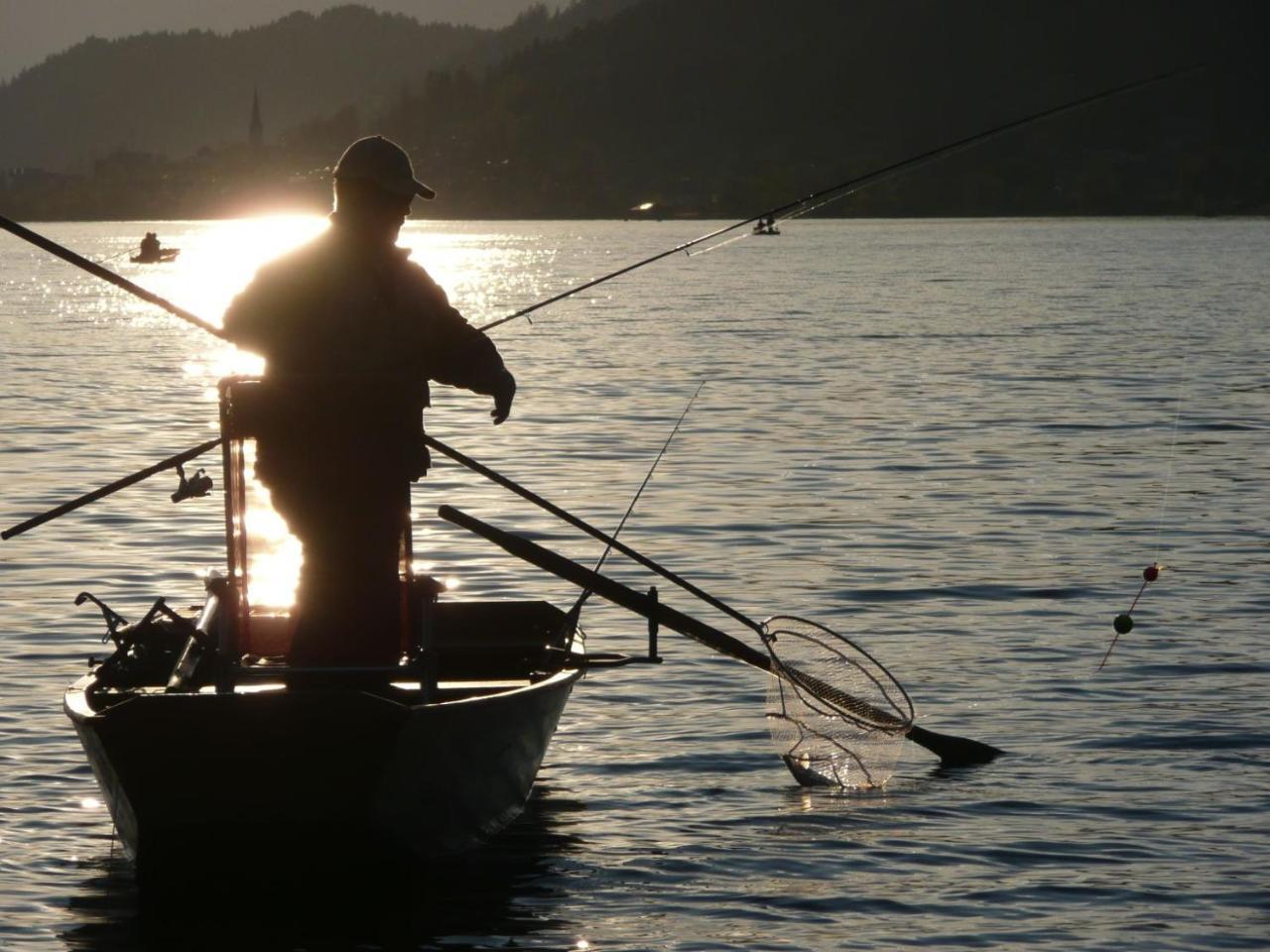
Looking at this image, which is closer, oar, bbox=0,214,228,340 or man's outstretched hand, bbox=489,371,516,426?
oar, bbox=0,214,228,340

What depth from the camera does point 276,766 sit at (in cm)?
912

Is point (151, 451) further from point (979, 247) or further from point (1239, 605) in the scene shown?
point (979, 247)

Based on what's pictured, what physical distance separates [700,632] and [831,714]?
0.87 metres

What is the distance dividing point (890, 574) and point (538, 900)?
30.1ft

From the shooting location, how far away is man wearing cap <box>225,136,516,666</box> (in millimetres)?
9180

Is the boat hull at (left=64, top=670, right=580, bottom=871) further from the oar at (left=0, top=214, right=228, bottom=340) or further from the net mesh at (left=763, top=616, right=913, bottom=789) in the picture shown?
the net mesh at (left=763, top=616, right=913, bottom=789)

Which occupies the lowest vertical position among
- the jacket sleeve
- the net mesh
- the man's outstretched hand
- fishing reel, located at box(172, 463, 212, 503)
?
the net mesh

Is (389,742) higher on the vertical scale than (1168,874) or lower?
higher

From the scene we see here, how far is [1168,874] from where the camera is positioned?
34.0ft

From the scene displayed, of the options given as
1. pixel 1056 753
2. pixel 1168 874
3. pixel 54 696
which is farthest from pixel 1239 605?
pixel 54 696

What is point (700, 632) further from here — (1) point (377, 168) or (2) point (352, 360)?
(1) point (377, 168)

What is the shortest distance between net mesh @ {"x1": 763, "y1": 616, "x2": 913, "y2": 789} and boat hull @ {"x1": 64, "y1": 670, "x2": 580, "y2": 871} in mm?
2530

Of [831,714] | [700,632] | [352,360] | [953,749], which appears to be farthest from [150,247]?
[352,360]

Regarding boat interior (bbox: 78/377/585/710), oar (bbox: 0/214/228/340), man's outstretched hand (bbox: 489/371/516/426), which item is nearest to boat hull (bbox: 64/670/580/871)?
boat interior (bbox: 78/377/585/710)
